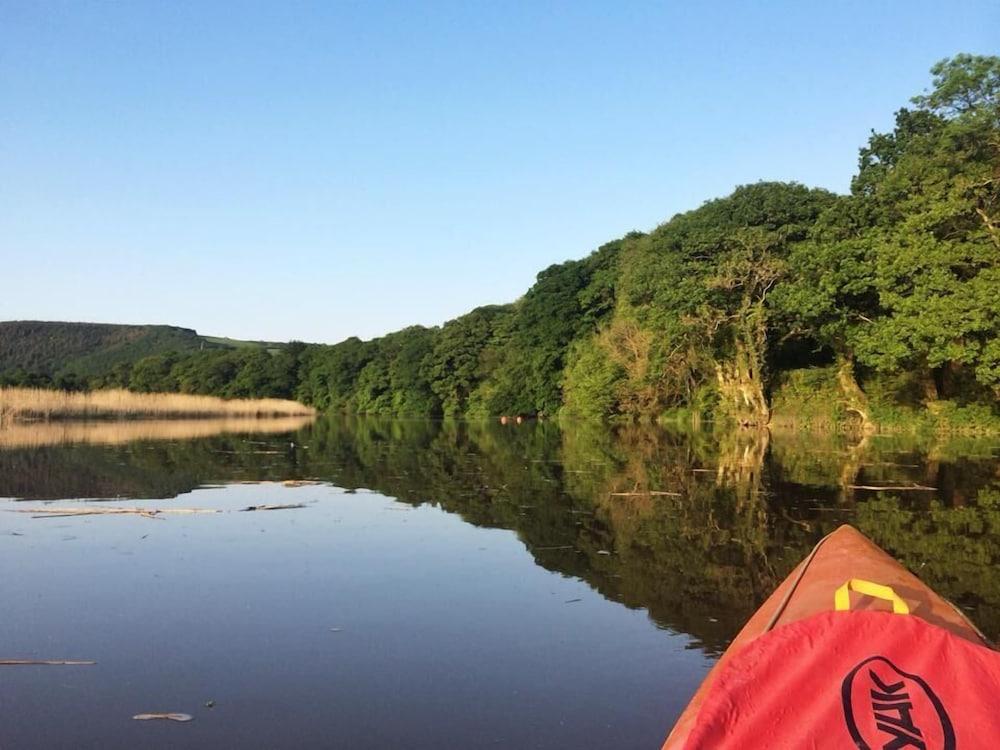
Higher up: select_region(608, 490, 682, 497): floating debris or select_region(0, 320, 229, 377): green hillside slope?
select_region(0, 320, 229, 377): green hillside slope

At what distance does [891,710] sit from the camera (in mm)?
1988

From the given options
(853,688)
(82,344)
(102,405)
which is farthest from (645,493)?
(82,344)

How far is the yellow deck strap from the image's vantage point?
2.34 meters

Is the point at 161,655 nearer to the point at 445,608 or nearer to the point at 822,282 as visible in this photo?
the point at 445,608

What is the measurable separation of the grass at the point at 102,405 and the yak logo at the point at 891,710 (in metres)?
32.2

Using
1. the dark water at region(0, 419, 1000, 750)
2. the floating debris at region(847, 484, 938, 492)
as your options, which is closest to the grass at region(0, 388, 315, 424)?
the dark water at region(0, 419, 1000, 750)

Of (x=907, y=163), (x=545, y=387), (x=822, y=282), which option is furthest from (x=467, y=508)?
(x=545, y=387)

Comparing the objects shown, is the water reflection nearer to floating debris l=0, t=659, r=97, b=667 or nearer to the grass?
floating debris l=0, t=659, r=97, b=667

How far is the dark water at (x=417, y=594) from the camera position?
128 inches

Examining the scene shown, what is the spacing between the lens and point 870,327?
2436 centimetres

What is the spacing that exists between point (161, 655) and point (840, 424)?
2636cm

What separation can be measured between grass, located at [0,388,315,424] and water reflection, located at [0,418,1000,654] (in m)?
11.0

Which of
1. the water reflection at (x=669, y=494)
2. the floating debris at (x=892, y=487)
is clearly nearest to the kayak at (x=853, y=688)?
the water reflection at (x=669, y=494)

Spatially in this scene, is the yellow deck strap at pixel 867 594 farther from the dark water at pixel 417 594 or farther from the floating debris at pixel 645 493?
the floating debris at pixel 645 493
